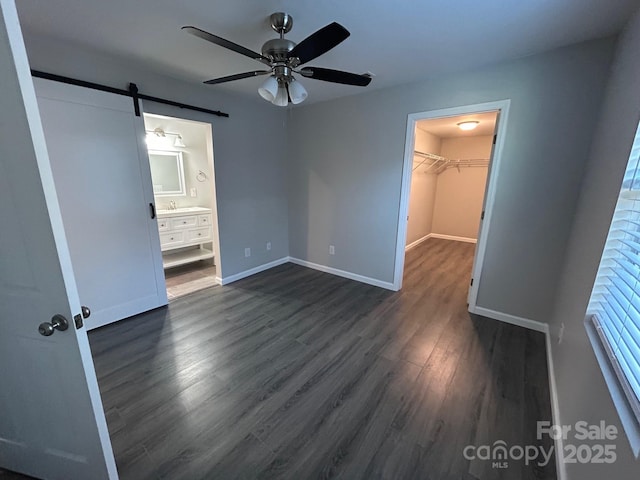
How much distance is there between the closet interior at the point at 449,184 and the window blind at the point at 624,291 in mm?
3677

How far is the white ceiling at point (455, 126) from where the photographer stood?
3739 millimetres

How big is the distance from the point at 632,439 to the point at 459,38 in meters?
2.36

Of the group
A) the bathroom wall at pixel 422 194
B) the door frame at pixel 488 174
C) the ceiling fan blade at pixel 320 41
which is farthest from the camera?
the bathroom wall at pixel 422 194

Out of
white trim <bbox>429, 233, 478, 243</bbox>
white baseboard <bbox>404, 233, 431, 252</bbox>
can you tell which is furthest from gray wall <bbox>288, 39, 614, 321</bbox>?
white trim <bbox>429, 233, 478, 243</bbox>

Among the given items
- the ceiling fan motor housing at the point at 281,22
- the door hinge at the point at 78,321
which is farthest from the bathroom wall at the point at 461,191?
the door hinge at the point at 78,321

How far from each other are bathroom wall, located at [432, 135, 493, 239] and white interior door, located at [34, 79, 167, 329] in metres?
5.67

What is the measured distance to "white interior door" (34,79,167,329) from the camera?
2.07 m

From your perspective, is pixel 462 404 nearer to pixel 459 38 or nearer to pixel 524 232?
pixel 524 232

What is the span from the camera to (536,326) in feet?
8.03

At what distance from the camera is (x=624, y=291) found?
108 cm

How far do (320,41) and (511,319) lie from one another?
9.58 ft

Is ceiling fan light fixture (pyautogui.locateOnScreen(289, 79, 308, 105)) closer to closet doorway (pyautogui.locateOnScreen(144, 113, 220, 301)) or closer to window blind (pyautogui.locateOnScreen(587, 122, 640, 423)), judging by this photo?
window blind (pyautogui.locateOnScreen(587, 122, 640, 423))

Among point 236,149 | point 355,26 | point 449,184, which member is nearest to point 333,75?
point 355,26

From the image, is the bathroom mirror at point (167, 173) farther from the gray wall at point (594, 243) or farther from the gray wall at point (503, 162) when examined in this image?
the gray wall at point (594, 243)
